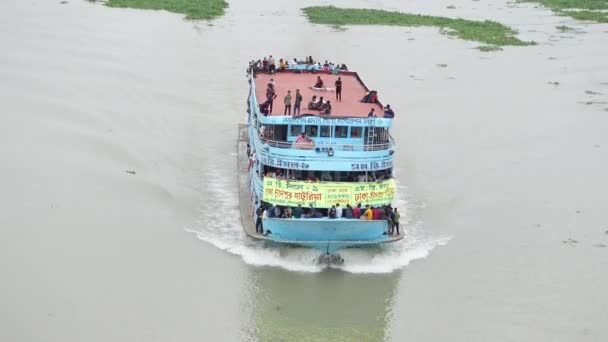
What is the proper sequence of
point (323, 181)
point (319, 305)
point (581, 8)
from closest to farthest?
point (319, 305) < point (323, 181) < point (581, 8)

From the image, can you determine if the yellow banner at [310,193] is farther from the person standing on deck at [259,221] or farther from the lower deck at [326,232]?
the lower deck at [326,232]

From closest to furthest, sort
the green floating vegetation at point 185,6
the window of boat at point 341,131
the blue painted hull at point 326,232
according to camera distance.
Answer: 1. the blue painted hull at point 326,232
2. the window of boat at point 341,131
3. the green floating vegetation at point 185,6

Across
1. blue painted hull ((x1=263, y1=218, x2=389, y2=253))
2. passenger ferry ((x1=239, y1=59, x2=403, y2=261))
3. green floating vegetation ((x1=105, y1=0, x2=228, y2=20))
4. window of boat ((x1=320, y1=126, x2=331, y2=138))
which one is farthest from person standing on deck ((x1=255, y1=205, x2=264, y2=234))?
green floating vegetation ((x1=105, y1=0, x2=228, y2=20))

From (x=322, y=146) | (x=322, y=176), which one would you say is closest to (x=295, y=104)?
(x=322, y=146)

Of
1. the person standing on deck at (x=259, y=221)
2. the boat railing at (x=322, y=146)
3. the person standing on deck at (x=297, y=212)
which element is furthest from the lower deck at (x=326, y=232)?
the boat railing at (x=322, y=146)

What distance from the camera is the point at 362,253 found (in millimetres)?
21953

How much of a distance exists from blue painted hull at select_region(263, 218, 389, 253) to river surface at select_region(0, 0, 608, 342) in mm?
710

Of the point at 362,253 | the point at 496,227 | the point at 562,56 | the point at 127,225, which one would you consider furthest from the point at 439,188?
the point at 562,56

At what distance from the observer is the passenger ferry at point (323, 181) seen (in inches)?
823

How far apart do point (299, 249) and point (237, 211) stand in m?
3.82

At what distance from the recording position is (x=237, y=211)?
984 inches

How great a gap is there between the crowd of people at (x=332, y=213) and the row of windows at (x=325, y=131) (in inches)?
77.3

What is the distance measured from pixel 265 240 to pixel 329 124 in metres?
3.44

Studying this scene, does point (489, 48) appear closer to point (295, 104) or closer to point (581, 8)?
point (581, 8)
